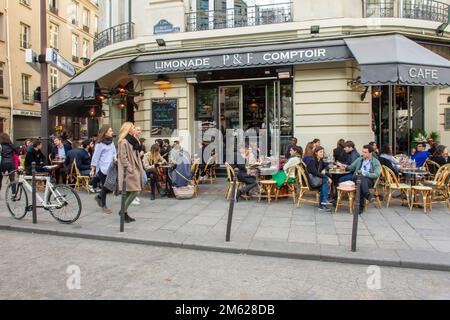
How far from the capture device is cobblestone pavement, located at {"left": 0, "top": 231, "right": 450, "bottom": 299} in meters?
4.07

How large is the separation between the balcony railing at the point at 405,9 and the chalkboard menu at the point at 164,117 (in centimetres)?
675

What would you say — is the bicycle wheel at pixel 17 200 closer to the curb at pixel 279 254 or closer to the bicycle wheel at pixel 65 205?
the bicycle wheel at pixel 65 205

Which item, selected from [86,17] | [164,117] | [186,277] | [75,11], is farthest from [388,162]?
[86,17]

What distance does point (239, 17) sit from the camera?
12750 millimetres

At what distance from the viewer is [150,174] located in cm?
968

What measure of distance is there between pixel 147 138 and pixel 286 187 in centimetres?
607

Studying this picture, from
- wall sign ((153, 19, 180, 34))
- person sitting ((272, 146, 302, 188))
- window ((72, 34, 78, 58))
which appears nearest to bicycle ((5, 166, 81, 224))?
person sitting ((272, 146, 302, 188))

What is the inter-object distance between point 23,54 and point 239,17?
21569mm

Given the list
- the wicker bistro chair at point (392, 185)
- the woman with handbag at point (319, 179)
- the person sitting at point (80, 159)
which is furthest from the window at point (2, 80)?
the wicker bistro chair at point (392, 185)

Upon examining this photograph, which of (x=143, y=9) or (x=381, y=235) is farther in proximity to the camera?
(x=143, y=9)

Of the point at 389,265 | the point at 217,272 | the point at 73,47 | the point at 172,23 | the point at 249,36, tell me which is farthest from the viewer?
the point at 73,47

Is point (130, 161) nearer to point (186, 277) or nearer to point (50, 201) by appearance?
point (50, 201)

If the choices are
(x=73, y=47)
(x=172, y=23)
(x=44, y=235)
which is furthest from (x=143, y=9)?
(x=73, y=47)
